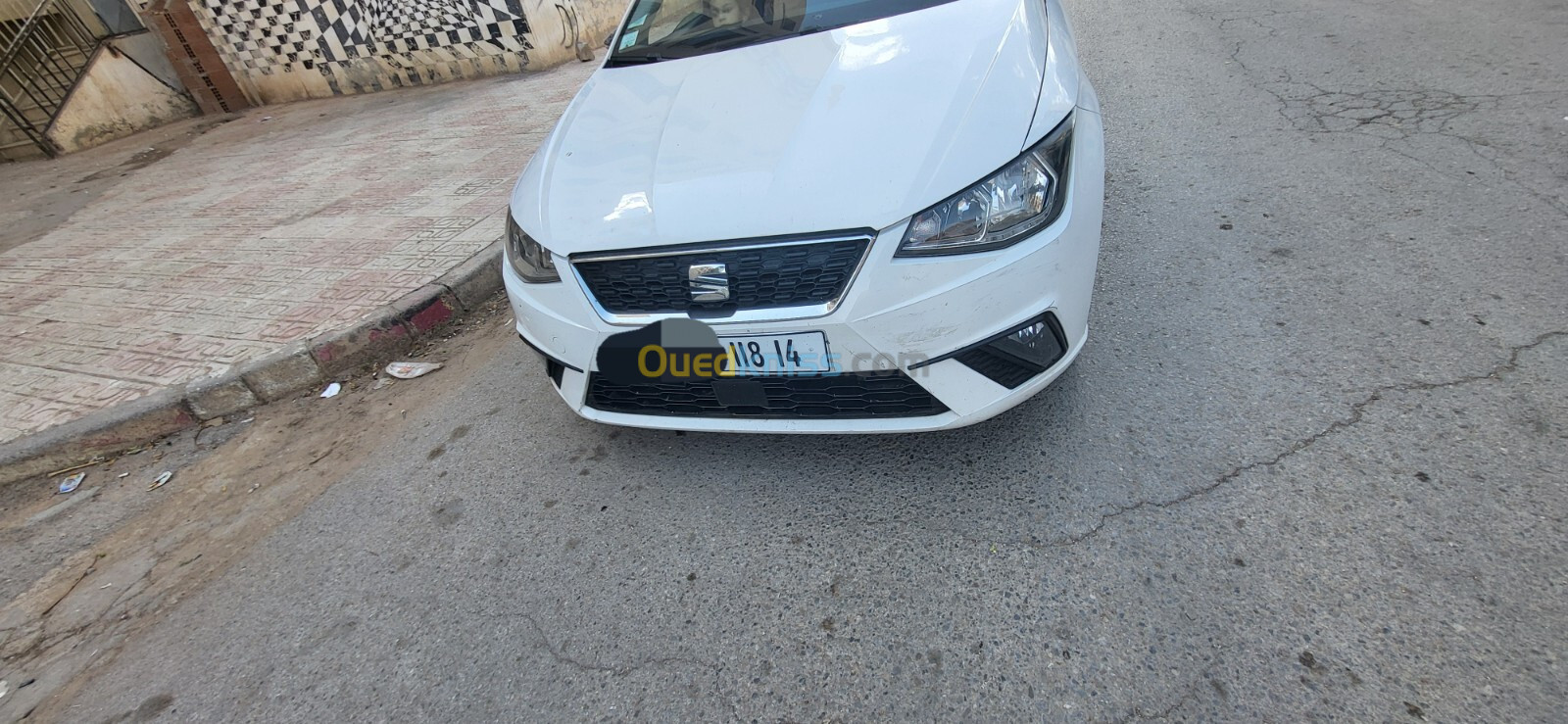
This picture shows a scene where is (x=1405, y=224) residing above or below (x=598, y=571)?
below

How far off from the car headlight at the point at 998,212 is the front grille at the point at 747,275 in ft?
0.53

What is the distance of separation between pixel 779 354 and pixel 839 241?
1.12 ft

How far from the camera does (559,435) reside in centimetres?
277

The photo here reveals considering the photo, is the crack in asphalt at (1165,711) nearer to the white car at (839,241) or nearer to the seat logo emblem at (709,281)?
the white car at (839,241)

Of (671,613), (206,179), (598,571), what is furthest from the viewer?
(206,179)

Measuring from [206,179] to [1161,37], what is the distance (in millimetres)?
9236

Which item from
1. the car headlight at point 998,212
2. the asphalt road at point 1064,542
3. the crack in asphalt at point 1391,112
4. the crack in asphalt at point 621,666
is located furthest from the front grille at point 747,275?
the crack in asphalt at point 1391,112

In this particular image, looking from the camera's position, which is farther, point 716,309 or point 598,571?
point 598,571

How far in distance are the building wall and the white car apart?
783cm

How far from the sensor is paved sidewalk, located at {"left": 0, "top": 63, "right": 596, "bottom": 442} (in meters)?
3.77

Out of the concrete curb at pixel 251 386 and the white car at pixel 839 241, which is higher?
the white car at pixel 839 241

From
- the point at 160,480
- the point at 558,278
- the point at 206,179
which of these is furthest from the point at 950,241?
the point at 206,179

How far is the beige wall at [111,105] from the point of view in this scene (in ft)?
29.8

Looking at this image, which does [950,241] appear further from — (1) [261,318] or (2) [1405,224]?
(1) [261,318]
